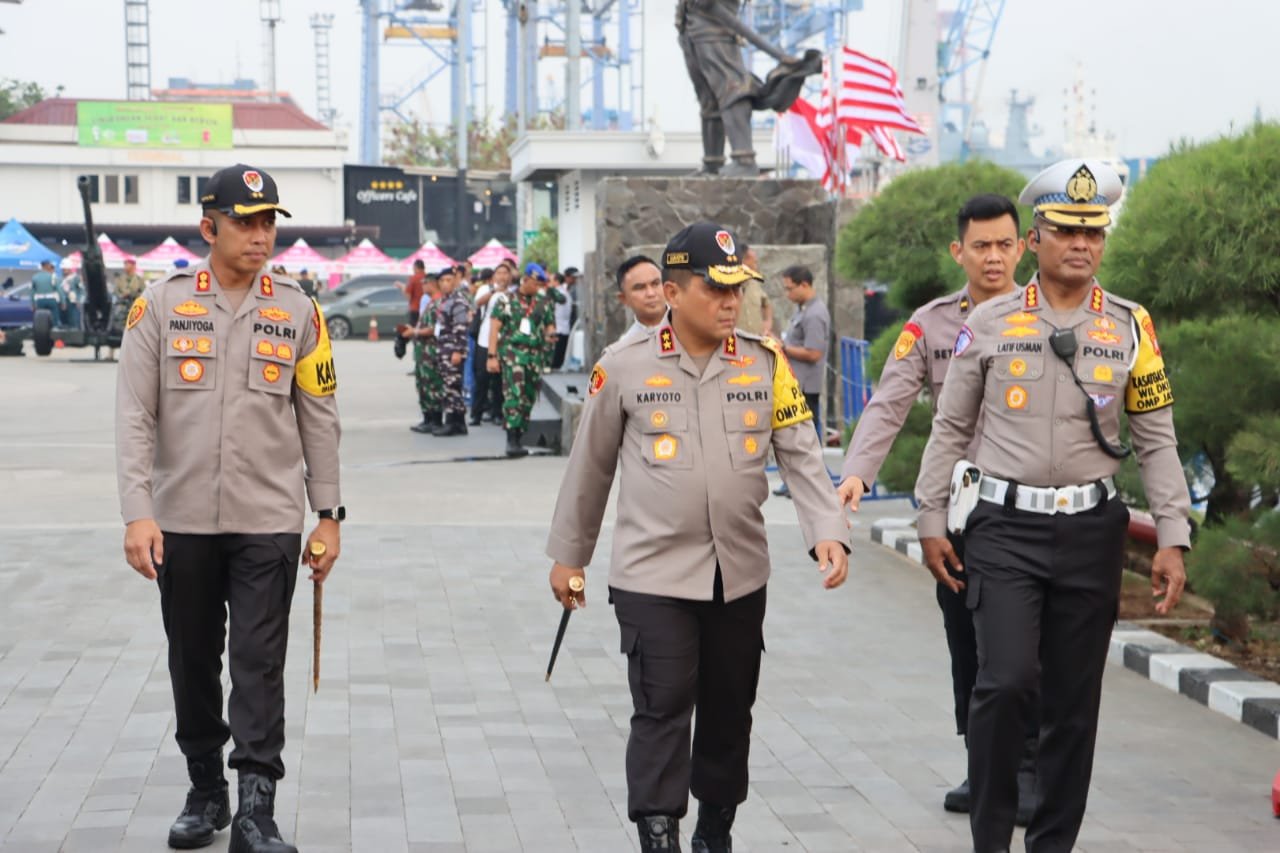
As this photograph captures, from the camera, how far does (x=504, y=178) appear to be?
147ft

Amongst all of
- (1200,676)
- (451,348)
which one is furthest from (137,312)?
(451,348)

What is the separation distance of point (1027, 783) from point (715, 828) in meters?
1.13

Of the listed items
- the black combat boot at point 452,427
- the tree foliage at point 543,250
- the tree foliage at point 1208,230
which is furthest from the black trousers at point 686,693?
the tree foliage at point 543,250

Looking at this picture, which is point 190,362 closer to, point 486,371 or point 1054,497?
point 1054,497

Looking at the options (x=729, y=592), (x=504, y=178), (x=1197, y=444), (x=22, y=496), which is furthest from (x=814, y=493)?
(x=504, y=178)

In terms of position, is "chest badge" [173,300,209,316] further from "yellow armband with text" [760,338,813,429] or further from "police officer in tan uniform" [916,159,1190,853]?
"police officer in tan uniform" [916,159,1190,853]

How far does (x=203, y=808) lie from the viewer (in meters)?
5.41

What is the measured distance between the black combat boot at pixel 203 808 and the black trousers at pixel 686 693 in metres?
1.33

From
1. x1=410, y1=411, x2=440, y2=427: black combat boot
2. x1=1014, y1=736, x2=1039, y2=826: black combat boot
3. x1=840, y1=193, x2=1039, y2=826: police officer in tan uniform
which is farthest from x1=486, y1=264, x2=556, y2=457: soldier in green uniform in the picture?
x1=1014, y1=736, x2=1039, y2=826: black combat boot

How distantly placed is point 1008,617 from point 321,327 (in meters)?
2.15

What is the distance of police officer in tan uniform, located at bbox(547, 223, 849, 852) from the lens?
4.77m

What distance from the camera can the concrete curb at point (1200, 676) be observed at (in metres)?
7.09

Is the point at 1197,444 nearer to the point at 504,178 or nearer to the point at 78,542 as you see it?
the point at 78,542

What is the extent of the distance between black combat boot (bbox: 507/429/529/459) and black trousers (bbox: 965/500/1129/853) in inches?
496
